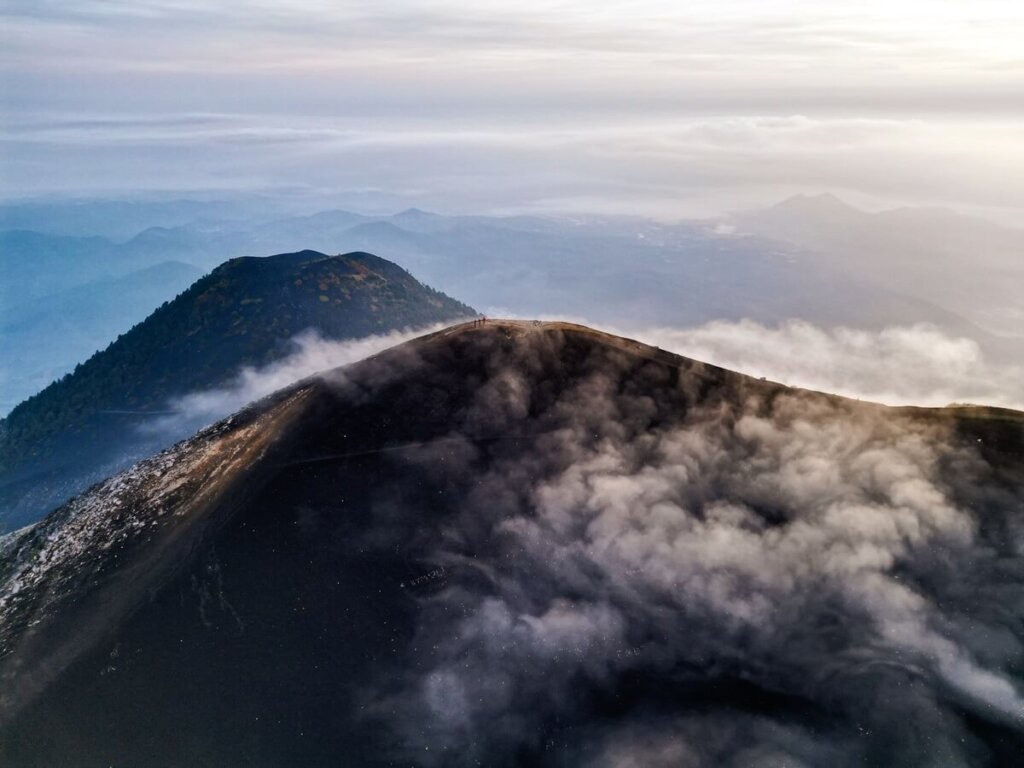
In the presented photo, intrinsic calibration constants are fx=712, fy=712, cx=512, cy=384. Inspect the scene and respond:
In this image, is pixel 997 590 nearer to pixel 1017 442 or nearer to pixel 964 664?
pixel 964 664

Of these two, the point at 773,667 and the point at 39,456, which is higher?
the point at 773,667

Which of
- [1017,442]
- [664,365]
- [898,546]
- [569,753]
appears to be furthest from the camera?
[664,365]

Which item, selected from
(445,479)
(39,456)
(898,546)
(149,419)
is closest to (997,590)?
(898,546)

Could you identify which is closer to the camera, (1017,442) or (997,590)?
(997,590)

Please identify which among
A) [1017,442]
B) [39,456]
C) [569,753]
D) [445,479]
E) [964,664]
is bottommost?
[39,456]

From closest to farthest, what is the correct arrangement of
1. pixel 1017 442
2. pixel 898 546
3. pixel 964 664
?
pixel 964 664 < pixel 898 546 < pixel 1017 442

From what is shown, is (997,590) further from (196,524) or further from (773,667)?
(196,524)

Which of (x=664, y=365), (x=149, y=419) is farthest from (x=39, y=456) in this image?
(x=664, y=365)
